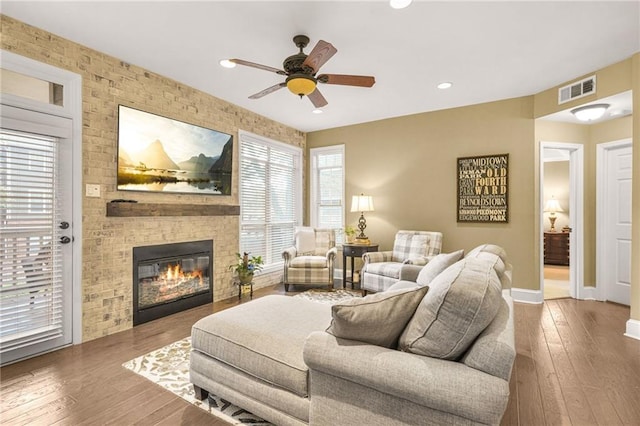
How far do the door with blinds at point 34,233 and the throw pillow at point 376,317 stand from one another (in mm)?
2703

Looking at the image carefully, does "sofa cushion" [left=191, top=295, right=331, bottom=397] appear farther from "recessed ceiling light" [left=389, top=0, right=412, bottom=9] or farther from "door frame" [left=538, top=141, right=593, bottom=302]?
"door frame" [left=538, top=141, right=593, bottom=302]

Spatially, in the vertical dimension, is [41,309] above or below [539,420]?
above

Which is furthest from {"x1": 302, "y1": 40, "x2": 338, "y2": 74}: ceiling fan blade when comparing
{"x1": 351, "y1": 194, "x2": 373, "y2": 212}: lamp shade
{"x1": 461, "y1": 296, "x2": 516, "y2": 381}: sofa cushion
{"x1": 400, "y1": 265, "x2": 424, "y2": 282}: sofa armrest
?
{"x1": 351, "y1": 194, "x2": 373, "y2": 212}: lamp shade

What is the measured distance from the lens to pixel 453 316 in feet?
4.18

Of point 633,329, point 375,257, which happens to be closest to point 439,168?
point 375,257

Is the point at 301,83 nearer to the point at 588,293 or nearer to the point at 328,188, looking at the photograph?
the point at 328,188

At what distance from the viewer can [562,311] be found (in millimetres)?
3869

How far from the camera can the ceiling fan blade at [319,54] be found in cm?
219

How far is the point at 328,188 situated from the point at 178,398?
4345 mm

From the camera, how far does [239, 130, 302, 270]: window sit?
4812 mm

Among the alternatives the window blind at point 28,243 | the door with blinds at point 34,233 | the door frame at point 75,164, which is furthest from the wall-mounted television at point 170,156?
the window blind at point 28,243

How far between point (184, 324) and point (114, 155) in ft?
6.21

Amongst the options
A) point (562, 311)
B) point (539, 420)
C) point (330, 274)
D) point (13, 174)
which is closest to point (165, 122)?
point (13, 174)

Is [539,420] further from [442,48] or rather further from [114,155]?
[114,155]
